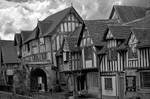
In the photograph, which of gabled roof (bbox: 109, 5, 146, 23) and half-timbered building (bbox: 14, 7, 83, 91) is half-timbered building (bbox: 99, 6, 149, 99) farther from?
half-timbered building (bbox: 14, 7, 83, 91)

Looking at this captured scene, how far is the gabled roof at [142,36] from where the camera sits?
2523 centimetres

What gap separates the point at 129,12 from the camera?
41.8 meters

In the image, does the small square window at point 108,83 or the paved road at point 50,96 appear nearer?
the small square window at point 108,83

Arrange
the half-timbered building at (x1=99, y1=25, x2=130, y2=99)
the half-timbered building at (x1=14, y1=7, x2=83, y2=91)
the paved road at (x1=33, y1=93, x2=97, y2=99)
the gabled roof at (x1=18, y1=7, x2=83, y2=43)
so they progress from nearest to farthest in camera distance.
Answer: the half-timbered building at (x1=99, y1=25, x2=130, y2=99)
the paved road at (x1=33, y1=93, x2=97, y2=99)
the half-timbered building at (x1=14, y1=7, x2=83, y2=91)
the gabled roof at (x1=18, y1=7, x2=83, y2=43)

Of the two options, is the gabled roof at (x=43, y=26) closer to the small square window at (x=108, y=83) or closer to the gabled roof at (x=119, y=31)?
the small square window at (x=108, y=83)

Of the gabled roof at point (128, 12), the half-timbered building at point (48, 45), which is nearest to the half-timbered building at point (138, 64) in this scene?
the gabled roof at point (128, 12)

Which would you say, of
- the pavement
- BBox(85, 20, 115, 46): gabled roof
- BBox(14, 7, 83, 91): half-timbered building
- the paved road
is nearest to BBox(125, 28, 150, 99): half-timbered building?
BBox(85, 20, 115, 46): gabled roof

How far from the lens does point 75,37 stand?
37.2 meters

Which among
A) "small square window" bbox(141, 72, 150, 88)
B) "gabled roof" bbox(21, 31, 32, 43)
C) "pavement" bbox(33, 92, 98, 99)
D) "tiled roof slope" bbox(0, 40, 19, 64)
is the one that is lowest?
"pavement" bbox(33, 92, 98, 99)

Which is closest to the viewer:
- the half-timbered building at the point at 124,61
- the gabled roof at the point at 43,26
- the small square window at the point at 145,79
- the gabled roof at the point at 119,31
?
the small square window at the point at 145,79

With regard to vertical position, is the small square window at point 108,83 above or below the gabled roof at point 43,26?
below

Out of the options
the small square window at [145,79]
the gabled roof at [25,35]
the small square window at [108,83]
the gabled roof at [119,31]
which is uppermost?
the gabled roof at [25,35]

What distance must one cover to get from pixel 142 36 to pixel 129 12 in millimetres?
16152

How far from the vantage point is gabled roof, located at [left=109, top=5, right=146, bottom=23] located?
4016 cm
